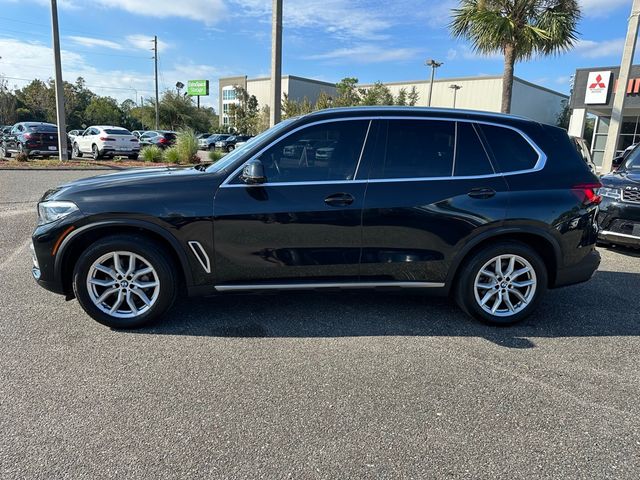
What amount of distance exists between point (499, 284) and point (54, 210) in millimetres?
3807

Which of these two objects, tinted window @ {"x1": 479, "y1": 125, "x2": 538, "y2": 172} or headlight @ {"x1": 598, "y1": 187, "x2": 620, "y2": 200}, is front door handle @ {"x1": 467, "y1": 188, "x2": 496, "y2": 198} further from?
headlight @ {"x1": 598, "y1": 187, "x2": 620, "y2": 200}

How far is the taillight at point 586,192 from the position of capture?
398 cm

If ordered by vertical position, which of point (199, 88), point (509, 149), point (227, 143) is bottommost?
point (227, 143)

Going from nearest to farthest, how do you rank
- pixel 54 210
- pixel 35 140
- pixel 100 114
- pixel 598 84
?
pixel 54 210
pixel 35 140
pixel 598 84
pixel 100 114

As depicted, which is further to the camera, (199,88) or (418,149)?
(199,88)

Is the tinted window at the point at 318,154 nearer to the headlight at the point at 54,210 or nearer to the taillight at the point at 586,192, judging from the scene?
the headlight at the point at 54,210

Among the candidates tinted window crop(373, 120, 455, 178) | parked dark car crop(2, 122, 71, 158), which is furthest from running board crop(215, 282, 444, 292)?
parked dark car crop(2, 122, 71, 158)

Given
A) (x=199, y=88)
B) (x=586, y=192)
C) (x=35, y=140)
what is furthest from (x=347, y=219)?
(x=199, y=88)

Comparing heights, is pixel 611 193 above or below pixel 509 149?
below

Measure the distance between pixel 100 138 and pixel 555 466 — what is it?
22166 millimetres

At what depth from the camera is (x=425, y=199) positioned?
3787mm

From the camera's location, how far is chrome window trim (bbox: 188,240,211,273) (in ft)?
12.0

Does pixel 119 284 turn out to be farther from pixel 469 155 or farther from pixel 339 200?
pixel 469 155

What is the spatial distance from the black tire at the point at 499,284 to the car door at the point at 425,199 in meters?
0.20
